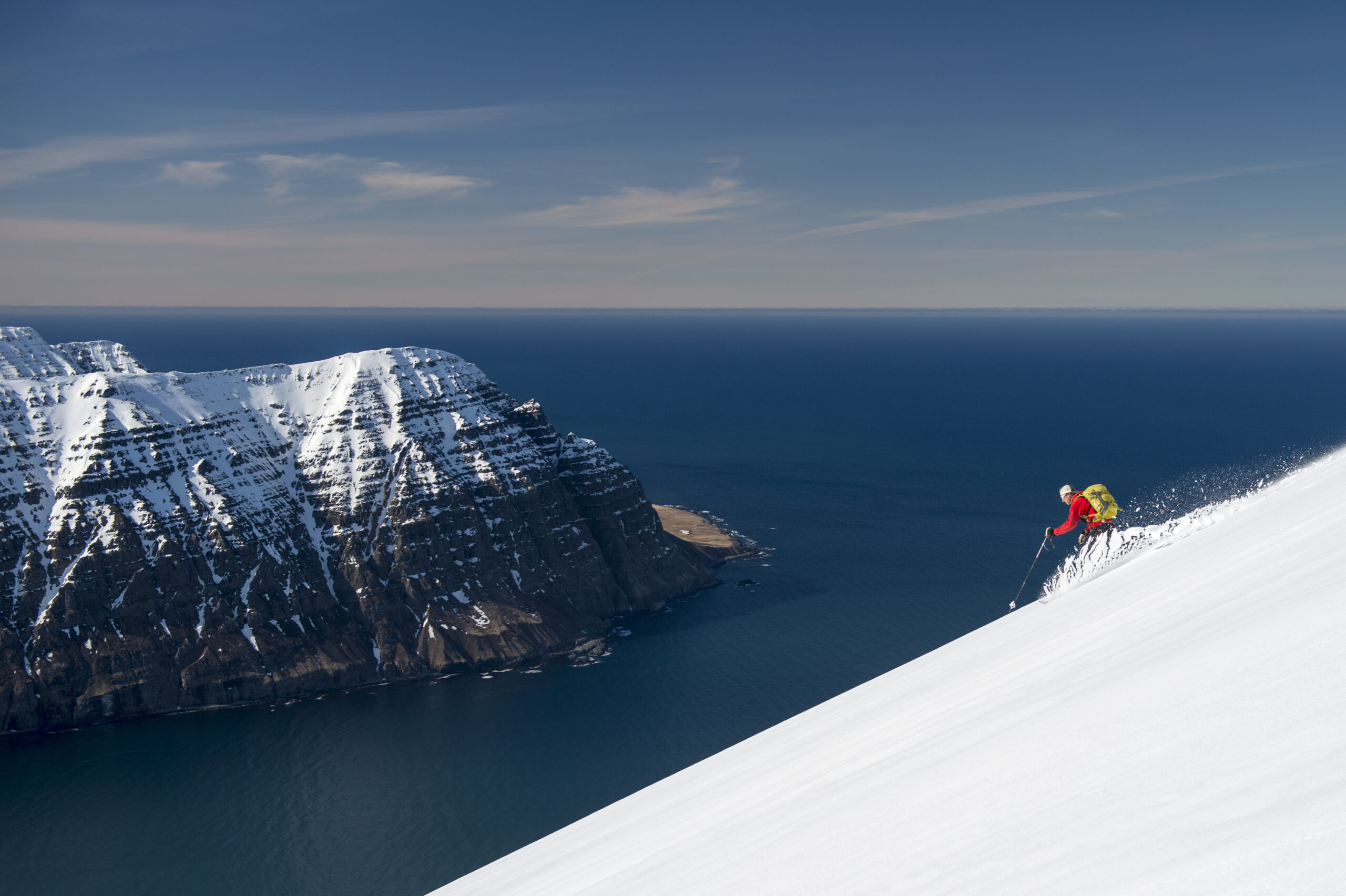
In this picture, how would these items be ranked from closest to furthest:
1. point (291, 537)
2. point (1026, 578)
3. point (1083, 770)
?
point (1083, 770) → point (1026, 578) → point (291, 537)

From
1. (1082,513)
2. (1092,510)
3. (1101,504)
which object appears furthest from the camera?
(1082,513)

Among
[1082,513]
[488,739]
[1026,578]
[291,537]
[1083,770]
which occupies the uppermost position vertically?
[1083,770]

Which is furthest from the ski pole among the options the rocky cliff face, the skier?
the rocky cliff face

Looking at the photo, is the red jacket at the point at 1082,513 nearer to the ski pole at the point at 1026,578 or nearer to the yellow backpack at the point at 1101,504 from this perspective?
the yellow backpack at the point at 1101,504

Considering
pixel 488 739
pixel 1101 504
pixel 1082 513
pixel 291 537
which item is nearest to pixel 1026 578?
pixel 1082 513

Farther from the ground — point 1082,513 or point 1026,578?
point 1082,513

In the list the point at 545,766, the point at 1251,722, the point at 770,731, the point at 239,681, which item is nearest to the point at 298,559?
the point at 239,681

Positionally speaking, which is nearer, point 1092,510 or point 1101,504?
point 1101,504

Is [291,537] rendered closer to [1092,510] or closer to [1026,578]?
[1026,578]
